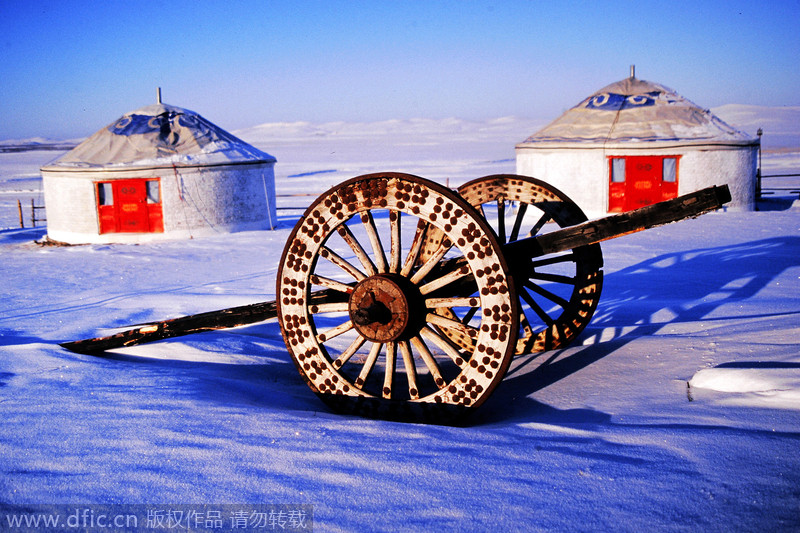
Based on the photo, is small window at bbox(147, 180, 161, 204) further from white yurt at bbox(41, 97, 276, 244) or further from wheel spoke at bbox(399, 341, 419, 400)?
wheel spoke at bbox(399, 341, 419, 400)

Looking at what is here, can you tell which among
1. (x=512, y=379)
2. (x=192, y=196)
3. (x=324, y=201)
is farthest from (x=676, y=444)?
(x=192, y=196)

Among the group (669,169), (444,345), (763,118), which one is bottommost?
(444,345)

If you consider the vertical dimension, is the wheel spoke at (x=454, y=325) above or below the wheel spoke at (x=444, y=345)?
above

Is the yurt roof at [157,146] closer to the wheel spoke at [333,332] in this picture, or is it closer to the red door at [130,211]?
Result: the red door at [130,211]

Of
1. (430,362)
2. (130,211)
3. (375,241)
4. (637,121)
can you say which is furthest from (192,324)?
(637,121)

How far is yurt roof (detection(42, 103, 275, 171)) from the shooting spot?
14.6 meters

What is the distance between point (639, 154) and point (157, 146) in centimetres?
1089

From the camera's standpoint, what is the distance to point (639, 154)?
15.3 metres

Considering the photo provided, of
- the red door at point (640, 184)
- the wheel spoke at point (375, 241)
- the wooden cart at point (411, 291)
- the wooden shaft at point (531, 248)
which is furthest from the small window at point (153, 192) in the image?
the wheel spoke at point (375, 241)

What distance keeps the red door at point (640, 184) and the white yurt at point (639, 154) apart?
0.02 m

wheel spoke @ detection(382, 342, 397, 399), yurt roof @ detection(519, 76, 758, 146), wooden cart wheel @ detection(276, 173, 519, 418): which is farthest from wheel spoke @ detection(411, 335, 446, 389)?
yurt roof @ detection(519, 76, 758, 146)

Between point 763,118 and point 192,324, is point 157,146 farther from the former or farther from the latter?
point 763,118

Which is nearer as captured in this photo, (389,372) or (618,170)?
(389,372)

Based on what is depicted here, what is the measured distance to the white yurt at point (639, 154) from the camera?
15289 millimetres
